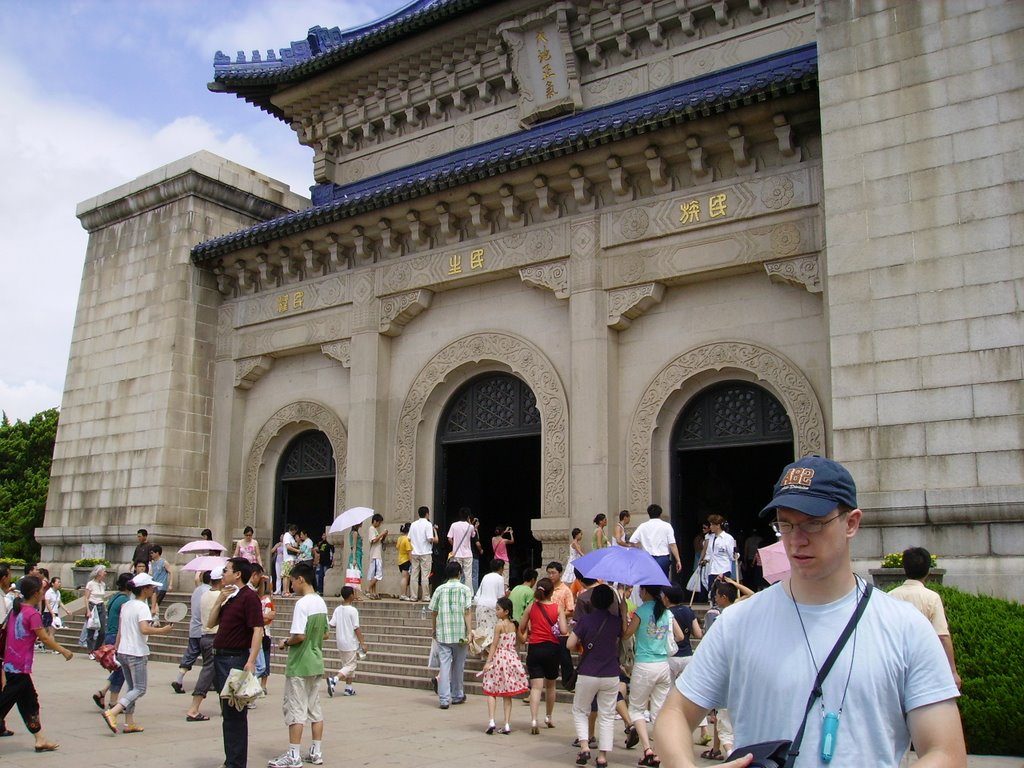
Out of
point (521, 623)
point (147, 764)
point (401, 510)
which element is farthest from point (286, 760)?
point (401, 510)

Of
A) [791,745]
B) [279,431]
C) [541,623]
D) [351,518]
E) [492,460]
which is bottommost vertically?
[541,623]

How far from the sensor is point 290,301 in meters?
18.7

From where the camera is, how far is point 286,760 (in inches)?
293

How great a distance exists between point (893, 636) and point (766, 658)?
0.99 ft

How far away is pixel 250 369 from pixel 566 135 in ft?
27.6

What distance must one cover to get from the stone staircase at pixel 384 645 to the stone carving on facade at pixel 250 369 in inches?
182

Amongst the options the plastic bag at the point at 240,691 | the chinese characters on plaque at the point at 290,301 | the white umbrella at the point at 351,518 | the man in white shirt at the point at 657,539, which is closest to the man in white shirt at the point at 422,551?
the white umbrella at the point at 351,518

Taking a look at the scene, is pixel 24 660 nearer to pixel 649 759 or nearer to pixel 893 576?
pixel 649 759

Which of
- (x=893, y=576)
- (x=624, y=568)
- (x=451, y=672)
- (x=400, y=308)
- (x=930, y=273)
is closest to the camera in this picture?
(x=624, y=568)

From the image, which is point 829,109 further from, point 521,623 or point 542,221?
point 521,623

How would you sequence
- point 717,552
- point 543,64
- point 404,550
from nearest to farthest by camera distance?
point 717,552, point 404,550, point 543,64

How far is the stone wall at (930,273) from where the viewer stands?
391 inches

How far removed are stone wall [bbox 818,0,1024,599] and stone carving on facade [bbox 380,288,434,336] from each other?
24.8 ft

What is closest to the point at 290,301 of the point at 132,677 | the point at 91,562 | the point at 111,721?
the point at 91,562
